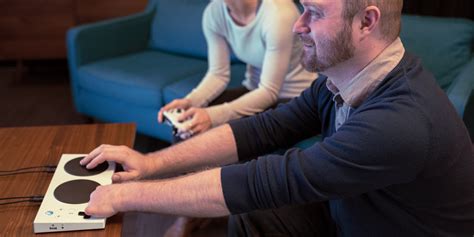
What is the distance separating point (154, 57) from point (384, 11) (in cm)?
196

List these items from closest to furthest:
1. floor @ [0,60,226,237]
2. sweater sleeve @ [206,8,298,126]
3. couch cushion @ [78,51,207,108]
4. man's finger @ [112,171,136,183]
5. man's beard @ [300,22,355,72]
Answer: man's beard @ [300,22,355,72], man's finger @ [112,171,136,183], sweater sleeve @ [206,8,298,126], floor @ [0,60,226,237], couch cushion @ [78,51,207,108]

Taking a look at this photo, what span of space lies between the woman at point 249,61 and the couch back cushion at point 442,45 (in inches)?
15.8

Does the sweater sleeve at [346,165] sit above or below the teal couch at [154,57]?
above

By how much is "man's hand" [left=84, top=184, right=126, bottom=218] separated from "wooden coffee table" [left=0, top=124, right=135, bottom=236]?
0.03 meters

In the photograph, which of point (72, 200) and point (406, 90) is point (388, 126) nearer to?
point (406, 90)

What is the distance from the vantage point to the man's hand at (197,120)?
1708 millimetres

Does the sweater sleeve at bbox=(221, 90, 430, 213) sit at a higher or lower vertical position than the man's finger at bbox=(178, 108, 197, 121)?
higher

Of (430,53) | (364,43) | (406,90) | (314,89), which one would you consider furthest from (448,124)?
(430,53)

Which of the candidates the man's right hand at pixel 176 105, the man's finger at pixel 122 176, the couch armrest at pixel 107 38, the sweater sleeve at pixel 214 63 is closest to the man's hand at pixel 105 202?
the man's finger at pixel 122 176

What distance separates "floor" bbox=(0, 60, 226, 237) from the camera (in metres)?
2.02

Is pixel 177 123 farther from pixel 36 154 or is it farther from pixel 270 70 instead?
pixel 36 154

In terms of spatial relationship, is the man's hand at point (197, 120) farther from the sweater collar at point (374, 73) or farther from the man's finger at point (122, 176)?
the sweater collar at point (374, 73)

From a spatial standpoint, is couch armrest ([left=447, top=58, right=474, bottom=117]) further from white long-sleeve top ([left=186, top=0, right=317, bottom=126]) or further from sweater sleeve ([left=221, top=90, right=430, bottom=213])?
sweater sleeve ([left=221, top=90, right=430, bottom=213])

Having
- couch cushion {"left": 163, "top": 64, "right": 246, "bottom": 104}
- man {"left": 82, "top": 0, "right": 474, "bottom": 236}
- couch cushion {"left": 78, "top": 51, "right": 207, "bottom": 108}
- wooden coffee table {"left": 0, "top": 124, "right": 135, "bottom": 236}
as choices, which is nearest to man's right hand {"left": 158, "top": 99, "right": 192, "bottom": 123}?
wooden coffee table {"left": 0, "top": 124, "right": 135, "bottom": 236}
